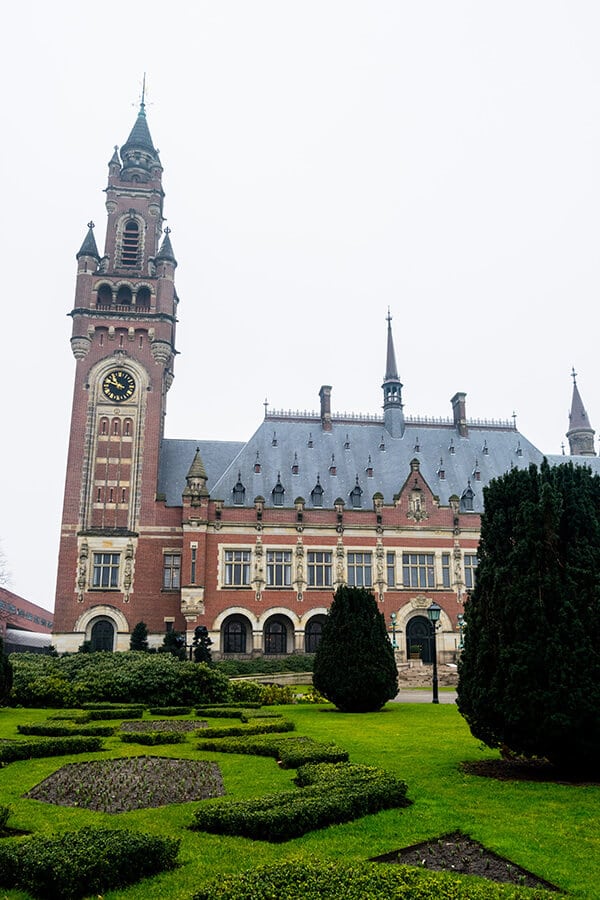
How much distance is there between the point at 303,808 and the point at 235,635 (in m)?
45.0

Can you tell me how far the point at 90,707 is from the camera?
25812mm

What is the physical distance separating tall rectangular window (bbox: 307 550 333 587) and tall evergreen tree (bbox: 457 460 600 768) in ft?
131

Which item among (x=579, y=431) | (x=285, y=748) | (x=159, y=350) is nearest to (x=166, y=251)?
(x=159, y=350)

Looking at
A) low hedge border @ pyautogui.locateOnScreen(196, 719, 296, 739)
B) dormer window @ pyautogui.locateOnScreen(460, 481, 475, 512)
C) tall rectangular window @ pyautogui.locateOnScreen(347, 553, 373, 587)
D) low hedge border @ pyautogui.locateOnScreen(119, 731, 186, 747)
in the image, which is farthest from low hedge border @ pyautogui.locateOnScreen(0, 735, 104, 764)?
dormer window @ pyautogui.locateOnScreen(460, 481, 475, 512)

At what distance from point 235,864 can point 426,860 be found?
83.2 inches

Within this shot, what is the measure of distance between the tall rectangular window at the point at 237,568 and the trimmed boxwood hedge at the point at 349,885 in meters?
46.2

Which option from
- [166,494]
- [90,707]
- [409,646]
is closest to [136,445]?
[166,494]

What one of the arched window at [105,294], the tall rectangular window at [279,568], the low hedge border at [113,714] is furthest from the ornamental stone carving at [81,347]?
the low hedge border at [113,714]

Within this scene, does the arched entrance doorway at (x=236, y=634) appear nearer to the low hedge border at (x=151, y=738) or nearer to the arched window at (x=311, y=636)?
the arched window at (x=311, y=636)

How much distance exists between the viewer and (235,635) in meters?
53.2

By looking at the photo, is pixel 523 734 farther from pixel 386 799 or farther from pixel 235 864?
pixel 235 864

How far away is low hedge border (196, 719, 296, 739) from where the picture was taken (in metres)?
19.1

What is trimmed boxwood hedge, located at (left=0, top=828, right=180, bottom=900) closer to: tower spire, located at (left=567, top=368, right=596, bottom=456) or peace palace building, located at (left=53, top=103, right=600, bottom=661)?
peace palace building, located at (left=53, top=103, right=600, bottom=661)

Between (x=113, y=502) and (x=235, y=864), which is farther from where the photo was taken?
(x=113, y=502)
